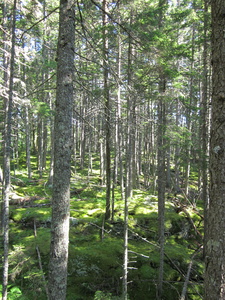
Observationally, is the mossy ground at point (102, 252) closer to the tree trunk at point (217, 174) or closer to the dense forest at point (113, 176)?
the dense forest at point (113, 176)

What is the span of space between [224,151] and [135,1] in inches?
319

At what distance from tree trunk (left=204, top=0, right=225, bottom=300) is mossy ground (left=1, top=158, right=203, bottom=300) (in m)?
2.13

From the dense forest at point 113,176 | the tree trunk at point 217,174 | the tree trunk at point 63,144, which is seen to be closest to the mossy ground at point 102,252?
the dense forest at point 113,176

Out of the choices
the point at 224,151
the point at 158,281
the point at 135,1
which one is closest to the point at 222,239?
the point at 224,151

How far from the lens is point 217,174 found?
239cm

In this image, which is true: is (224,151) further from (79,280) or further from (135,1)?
(135,1)

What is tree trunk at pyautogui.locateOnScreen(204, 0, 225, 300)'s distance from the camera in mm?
2326

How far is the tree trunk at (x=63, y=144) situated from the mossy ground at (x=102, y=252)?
0.58 meters

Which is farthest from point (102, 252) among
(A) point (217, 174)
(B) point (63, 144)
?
(A) point (217, 174)

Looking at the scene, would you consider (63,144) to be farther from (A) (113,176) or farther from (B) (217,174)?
(A) (113,176)

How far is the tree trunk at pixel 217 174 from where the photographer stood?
233cm

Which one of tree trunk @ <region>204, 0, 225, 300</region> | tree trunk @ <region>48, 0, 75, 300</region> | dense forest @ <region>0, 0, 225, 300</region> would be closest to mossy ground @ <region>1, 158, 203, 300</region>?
dense forest @ <region>0, 0, 225, 300</region>

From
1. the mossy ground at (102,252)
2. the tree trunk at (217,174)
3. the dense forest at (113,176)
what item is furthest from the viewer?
the mossy ground at (102,252)

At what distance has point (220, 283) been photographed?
90.4 inches
